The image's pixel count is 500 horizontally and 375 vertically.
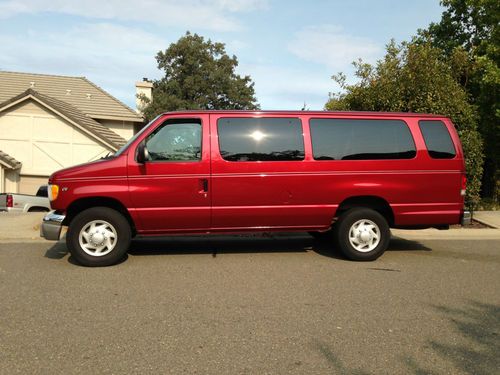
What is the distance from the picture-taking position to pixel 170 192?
6.14m

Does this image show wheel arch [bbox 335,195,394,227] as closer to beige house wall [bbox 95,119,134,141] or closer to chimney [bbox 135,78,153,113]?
beige house wall [bbox 95,119,134,141]

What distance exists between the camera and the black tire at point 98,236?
607cm

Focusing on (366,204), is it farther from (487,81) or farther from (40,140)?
(40,140)

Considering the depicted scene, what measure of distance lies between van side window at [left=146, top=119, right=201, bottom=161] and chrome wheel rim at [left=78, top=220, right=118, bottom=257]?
1098 mm

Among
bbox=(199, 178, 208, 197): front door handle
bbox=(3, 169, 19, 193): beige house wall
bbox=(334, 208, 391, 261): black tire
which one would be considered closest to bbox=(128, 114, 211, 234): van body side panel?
bbox=(199, 178, 208, 197): front door handle

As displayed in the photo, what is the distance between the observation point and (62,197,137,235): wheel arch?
6.14 m

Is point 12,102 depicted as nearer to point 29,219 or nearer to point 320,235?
point 29,219

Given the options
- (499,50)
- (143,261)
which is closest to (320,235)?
(143,261)

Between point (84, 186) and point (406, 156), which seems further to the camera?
point (406, 156)

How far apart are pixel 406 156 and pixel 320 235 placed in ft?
6.39

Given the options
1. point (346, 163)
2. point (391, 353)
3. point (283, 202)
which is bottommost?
point (391, 353)

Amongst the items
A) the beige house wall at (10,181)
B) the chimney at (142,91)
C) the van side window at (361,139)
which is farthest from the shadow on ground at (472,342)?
the chimney at (142,91)

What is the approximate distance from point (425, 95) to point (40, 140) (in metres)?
16.3

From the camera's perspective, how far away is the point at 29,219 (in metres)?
10.4
